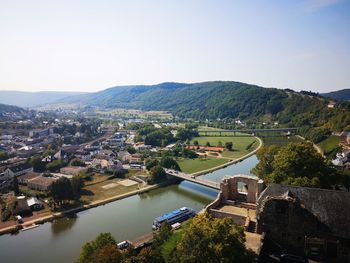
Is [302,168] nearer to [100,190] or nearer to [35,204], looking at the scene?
[100,190]

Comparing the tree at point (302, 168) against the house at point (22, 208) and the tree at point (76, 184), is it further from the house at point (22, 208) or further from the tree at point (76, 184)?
the house at point (22, 208)

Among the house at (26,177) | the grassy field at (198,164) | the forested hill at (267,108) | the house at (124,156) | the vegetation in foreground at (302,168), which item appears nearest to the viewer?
the vegetation in foreground at (302,168)

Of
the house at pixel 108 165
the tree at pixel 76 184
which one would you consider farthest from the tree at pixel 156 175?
the tree at pixel 76 184

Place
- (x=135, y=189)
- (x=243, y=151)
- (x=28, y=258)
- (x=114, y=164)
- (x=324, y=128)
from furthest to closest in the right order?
(x=324, y=128) → (x=243, y=151) → (x=114, y=164) → (x=135, y=189) → (x=28, y=258)

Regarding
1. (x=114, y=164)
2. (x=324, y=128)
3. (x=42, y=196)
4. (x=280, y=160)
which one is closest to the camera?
(x=280, y=160)

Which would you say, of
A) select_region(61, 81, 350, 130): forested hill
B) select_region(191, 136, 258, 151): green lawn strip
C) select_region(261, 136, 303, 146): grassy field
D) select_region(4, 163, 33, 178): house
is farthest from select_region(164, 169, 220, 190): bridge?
select_region(61, 81, 350, 130): forested hill

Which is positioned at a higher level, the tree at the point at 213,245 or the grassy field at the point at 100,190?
the tree at the point at 213,245

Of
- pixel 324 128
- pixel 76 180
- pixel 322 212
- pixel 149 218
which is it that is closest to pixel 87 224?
pixel 149 218

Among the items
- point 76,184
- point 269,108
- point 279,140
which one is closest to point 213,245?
point 76,184

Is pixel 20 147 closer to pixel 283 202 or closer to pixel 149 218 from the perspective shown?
pixel 149 218
